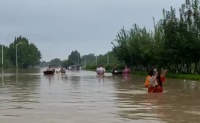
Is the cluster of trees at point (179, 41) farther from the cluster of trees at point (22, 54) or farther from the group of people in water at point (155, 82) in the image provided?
the cluster of trees at point (22, 54)

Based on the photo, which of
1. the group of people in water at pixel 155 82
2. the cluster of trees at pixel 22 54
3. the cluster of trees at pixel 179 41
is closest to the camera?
the group of people in water at pixel 155 82

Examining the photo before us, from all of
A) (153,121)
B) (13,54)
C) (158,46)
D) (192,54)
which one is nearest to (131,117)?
(153,121)

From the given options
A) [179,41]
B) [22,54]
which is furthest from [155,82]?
[22,54]

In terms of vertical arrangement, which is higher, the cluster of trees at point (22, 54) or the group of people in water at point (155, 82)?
the cluster of trees at point (22, 54)

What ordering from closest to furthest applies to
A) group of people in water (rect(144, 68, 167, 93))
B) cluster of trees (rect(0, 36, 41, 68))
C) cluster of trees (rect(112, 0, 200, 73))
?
group of people in water (rect(144, 68, 167, 93)) < cluster of trees (rect(112, 0, 200, 73)) < cluster of trees (rect(0, 36, 41, 68))

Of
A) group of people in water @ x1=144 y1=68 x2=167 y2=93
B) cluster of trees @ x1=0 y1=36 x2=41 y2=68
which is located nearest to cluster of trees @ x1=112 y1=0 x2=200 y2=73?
group of people in water @ x1=144 y1=68 x2=167 y2=93

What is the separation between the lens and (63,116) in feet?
35.1

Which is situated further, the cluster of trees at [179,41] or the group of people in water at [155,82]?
the cluster of trees at [179,41]

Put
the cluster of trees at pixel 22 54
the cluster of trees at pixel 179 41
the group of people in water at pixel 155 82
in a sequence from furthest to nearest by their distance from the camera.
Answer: the cluster of trees at pixel 22 54 < the cluster of trees at pixel 179 41 < the group of people in water at pixel 155 82

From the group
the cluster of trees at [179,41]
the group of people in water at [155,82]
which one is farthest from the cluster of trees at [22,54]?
the group of people in water at [155,82]

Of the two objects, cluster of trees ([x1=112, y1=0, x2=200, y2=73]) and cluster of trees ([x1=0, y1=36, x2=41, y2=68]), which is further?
cluster of trees ([x1=0, y1=36, x2=41, y2=68])

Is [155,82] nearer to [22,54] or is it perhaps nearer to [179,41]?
[179,41]

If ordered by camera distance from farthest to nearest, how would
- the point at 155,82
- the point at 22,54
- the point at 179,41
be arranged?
the point at 22,54 < the point at 179,41 < the point at 155,82

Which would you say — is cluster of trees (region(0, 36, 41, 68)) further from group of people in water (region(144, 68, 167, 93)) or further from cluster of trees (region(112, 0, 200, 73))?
group of people in water (region(144, 68, 167, 93))
